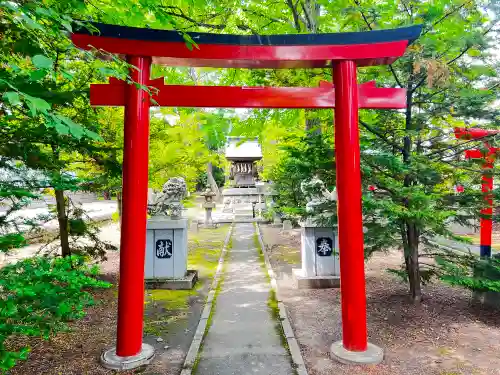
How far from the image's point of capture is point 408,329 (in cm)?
485

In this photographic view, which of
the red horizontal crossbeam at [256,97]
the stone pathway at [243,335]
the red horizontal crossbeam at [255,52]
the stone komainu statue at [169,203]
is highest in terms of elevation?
the red horizontal crossbeam at [255,52]

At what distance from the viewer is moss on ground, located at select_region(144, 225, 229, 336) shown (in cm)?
541

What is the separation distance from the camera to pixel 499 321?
5.10 meters

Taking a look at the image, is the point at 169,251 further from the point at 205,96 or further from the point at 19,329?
the point at 19,329

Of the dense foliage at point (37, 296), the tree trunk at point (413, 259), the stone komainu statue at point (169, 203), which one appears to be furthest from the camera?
the stone komainu statue at point (169, 203)

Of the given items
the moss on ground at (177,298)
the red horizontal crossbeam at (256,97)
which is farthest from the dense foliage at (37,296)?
the moss on ground at (177,298)

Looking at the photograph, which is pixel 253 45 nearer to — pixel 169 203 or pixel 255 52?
pixel 255 52

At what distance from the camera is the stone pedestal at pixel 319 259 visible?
7227mm

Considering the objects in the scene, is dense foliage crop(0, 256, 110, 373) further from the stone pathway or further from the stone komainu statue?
the stone komainu statue

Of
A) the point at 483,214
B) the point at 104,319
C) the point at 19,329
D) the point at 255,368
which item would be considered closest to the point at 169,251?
the point at 104,319

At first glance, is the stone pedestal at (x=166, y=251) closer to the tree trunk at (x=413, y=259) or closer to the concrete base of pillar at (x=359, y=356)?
the concrete base of pillar at (x=359, y=356)

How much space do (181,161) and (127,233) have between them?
6945mm

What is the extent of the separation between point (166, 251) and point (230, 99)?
4.45m

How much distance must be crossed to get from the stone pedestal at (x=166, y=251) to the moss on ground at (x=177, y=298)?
42 cm
